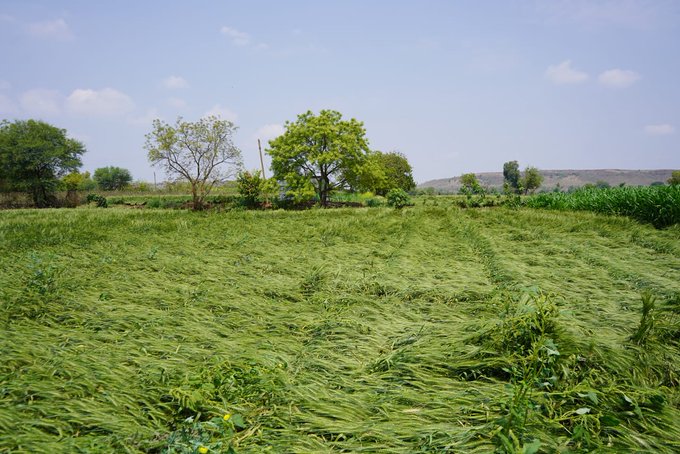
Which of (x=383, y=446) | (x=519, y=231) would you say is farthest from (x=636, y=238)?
(x=383, y=446)

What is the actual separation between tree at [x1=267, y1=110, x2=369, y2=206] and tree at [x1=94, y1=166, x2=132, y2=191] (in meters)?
52.9

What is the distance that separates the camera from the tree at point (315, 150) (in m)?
17.7

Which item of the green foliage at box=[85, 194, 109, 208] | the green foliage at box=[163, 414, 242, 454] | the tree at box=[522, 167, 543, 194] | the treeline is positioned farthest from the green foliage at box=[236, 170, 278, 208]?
the tree at box=[522, 167, 543, 194]

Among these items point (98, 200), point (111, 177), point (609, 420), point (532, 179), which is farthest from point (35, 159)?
point (532, 179)

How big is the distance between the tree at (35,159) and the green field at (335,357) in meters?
31.7

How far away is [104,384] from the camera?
1.62m

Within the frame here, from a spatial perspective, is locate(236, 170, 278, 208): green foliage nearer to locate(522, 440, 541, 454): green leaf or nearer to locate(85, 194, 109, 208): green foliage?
locate(85, 194, 109, 208): green foliage

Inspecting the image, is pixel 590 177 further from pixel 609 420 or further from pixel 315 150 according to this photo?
pixel 609 420

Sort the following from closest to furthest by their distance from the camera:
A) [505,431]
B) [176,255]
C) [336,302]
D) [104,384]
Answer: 1. [505,431]
2. [104,384]
3. [336,302]
4. [176,255]

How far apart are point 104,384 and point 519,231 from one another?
22.9 ft

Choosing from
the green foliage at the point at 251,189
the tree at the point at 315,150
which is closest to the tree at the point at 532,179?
the tree at the point at 315,150

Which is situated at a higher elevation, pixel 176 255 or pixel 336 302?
pixel 176 255

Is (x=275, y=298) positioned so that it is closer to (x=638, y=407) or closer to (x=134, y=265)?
(x=134, y=265)

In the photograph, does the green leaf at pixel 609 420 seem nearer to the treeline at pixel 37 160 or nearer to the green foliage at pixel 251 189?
the green foliage at pixel 251 189
